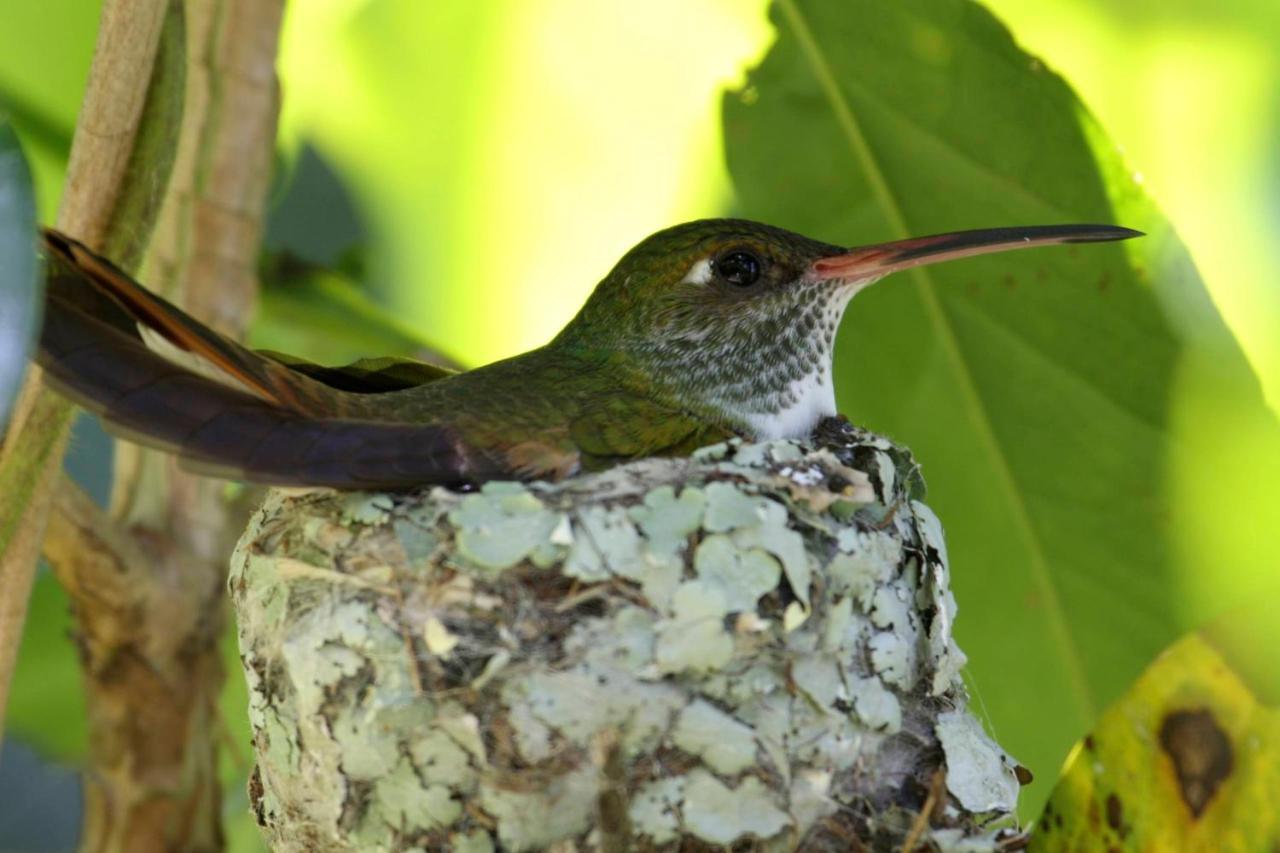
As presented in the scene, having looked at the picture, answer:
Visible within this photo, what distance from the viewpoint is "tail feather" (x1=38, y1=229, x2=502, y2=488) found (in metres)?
2.04

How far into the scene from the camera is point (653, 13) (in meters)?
4.85

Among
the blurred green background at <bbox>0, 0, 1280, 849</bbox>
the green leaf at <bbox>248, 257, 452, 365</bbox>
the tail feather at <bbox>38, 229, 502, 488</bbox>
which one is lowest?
the tail feather at <bbox>38, 229, 502, 488</bbox>

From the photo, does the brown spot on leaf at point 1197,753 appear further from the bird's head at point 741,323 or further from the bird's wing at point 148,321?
the bird's wing at point 148,321

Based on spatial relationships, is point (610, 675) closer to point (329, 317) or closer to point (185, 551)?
point (185, 551)

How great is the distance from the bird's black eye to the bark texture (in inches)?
22.7

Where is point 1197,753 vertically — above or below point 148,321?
below

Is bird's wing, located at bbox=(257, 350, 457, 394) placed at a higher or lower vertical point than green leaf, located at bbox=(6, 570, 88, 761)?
higher

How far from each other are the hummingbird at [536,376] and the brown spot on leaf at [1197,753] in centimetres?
87

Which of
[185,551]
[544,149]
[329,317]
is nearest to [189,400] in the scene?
[185,551]

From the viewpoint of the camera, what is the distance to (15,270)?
1648mm

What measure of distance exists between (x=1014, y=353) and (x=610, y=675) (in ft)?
5.28

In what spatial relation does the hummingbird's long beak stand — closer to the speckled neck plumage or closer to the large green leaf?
the speckled neck plumage

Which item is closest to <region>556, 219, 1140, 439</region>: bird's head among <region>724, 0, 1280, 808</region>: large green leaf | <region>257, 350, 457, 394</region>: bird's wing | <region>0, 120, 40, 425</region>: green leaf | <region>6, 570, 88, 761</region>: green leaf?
<region>257, 350, 457, 394</region>: bird's wing

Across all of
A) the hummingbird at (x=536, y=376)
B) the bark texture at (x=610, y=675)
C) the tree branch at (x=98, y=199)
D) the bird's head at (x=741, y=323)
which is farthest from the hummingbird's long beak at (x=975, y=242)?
the tree branch at (x=98, y=199)
